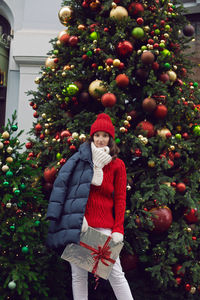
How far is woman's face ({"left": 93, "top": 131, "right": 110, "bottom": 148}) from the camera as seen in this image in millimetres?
2742

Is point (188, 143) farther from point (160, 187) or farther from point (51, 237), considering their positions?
point (51, 237)

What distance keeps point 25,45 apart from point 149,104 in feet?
12.6

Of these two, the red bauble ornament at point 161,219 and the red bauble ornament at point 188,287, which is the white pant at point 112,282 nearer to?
the red bauble ornament at point 161,219

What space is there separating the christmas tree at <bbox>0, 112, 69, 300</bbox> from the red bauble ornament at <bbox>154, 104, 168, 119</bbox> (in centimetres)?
153

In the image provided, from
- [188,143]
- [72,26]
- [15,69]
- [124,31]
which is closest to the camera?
[188,143]

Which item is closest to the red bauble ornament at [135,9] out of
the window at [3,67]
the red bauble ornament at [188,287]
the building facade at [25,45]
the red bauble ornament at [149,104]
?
the red bauble ornament at [149,104]

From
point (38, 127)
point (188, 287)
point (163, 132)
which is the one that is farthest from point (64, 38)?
point (188, 287)

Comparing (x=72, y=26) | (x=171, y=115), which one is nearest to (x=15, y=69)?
(x=72, y=26)

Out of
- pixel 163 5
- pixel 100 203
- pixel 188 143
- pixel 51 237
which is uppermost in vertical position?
pixel 163 5

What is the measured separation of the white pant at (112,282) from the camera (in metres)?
2.53

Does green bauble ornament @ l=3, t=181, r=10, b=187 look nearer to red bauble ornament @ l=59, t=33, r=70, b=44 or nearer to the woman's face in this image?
the woman's face

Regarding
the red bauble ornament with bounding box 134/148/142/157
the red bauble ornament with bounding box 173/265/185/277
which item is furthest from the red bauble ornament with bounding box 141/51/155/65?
the red bauble ornament with bounding box 173/265/185/277

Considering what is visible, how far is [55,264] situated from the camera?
2.93 metres

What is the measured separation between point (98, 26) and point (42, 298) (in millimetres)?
2948
